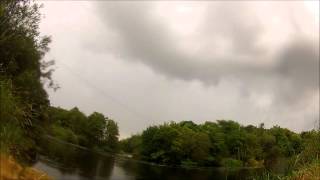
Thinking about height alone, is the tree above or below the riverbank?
above

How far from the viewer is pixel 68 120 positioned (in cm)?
11956

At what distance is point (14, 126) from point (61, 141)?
10043 cm

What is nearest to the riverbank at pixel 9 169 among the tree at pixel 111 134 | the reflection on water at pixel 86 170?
the reflection on water at pixel 86 170

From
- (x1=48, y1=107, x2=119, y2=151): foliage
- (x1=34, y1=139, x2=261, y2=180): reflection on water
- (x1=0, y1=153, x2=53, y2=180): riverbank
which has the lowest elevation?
(x1=0, y1=153, x2=53, y2=180): riverbank

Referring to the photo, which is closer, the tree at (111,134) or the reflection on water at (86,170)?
the reflection on water at (86,170)

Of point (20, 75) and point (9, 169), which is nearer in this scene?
point (9, 169)

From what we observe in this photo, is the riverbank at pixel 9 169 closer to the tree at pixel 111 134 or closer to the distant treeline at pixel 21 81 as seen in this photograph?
the distant treeline at pixel 21 81

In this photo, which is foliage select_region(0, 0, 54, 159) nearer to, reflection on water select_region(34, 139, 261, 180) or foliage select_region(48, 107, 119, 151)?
reflection on water select_region(34, 139, 261, 180)

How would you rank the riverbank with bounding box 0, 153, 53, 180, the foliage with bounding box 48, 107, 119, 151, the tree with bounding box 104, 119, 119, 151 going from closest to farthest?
the riverbank with bounding box 0, 153, 53, 180, the foliage with bounding box 48, 107, 119, 151, the tree with bounding box 104, 119, 119, 151

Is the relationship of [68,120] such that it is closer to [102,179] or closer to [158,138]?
[158,138]

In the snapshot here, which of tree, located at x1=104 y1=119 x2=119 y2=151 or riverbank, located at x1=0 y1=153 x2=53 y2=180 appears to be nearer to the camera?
riverbank, located at x1=0 y1=153 x2=53 y2=180

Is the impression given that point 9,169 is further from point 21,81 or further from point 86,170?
point 86,170

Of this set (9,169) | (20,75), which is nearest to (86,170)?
(20,75)

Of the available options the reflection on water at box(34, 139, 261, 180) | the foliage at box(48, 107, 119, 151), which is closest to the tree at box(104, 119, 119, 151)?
the foliage at box(48, 107, 119, 151)
